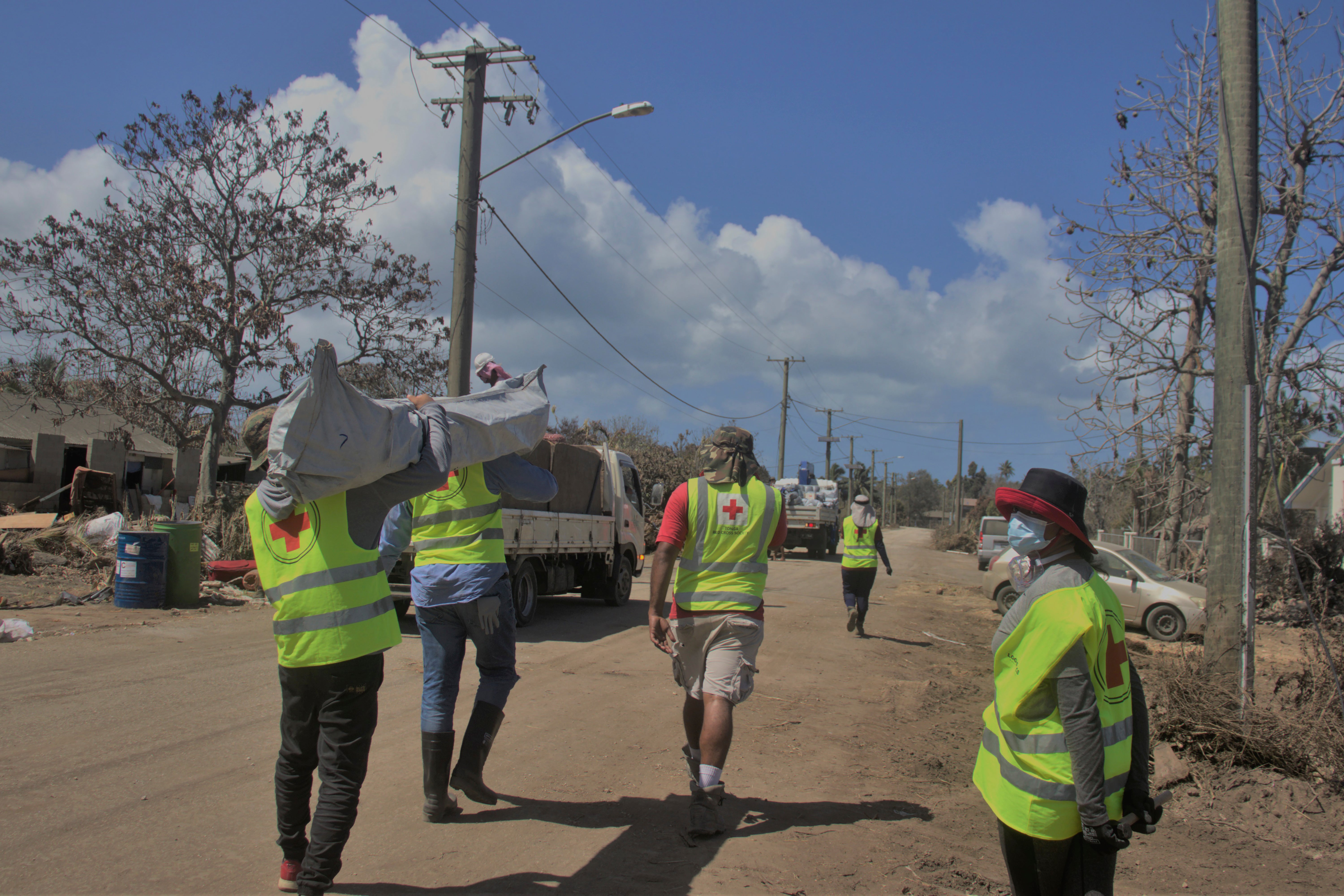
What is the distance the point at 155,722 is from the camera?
5570 millimetres

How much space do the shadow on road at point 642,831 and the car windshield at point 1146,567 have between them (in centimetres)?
1064

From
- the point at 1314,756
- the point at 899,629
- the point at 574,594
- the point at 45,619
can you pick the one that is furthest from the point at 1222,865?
the point at 574,594

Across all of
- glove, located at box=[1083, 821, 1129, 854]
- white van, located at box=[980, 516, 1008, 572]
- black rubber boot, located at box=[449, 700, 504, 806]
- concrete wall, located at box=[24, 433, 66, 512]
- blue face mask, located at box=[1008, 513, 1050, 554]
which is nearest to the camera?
glove, located at box=[1083, 821, 1129, 854]

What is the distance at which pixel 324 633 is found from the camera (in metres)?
2.88

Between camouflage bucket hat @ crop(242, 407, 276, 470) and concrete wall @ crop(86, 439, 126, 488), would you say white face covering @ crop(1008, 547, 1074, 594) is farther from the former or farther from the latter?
concrete wall @ crop(86, 439, 126, 488)

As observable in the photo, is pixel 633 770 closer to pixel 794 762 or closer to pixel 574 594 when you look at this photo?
pixel 794 762

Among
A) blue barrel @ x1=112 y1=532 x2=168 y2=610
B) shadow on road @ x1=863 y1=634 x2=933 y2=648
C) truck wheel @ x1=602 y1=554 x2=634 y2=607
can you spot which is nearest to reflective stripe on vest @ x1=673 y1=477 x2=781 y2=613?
shadow on road @ x1=863 y1=634 x2=933 y2=648

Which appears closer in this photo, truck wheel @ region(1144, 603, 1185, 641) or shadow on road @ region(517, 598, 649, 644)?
shadow on road @ region(517, 598, 649, 644)

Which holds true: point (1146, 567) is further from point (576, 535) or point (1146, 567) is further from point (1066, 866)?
point (1066, 866)

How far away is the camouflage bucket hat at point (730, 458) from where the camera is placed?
14.5 ft

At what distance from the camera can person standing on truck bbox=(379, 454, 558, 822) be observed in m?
4.09

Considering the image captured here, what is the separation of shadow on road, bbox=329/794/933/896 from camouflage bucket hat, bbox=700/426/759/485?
1654 mm

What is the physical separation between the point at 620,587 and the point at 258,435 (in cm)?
1126

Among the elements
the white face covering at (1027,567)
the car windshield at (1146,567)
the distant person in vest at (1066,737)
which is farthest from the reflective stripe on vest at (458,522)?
the car windshield at (1146,567)
